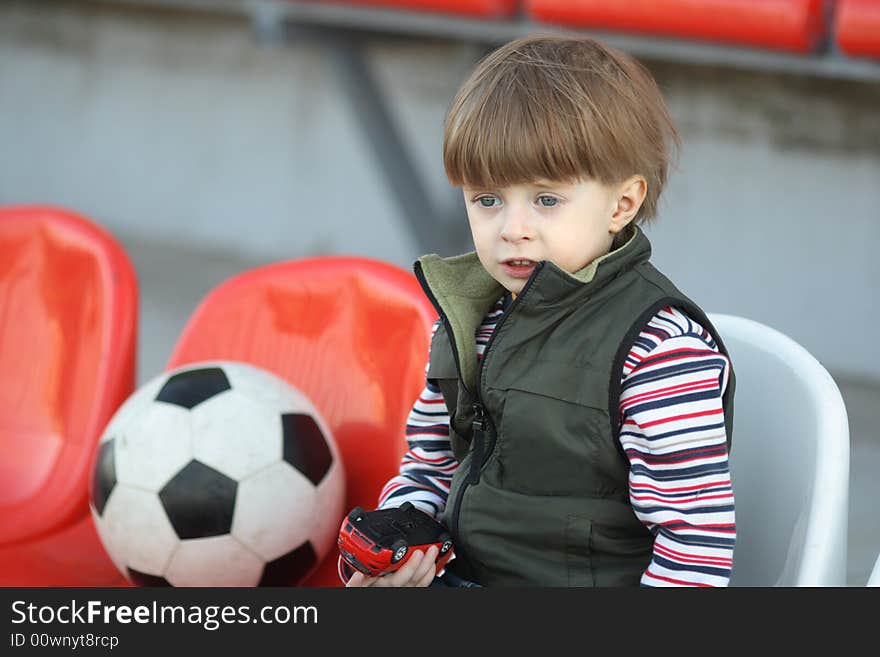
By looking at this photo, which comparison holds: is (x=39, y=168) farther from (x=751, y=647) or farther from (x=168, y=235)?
(x=751, y=647)

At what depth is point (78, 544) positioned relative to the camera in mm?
1753

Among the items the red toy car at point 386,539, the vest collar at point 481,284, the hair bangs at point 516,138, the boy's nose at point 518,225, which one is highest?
the hair bangs at point 516,138

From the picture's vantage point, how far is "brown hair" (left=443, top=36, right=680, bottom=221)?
107 centimetres

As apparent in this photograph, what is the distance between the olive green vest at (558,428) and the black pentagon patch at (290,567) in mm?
382

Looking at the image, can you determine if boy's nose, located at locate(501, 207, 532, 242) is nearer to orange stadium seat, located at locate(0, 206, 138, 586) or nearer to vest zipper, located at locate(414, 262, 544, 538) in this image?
vest zipper, located at locate(414, 262, 544, 538)

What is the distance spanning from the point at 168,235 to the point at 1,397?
112 inches

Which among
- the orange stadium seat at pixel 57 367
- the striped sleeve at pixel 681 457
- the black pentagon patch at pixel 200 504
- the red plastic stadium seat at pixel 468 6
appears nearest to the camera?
the striped sleeve at pixel 681 457

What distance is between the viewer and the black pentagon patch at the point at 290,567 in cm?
149

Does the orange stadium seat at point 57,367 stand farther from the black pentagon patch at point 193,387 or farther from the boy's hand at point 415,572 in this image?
the boy's hand at point 415,572

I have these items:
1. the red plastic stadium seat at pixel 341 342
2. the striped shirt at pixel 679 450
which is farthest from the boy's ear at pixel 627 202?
the red plastic stadium seat at pixel 341 342

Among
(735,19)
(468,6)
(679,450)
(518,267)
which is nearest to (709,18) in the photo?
(735,19)

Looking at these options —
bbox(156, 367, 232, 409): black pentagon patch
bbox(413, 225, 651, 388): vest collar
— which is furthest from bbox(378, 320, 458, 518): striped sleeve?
bbox(156, 367, 232, 409): black pentagon patch

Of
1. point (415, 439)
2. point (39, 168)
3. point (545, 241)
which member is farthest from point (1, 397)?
point (39, 168)

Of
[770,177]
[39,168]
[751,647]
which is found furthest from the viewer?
[39,168]
